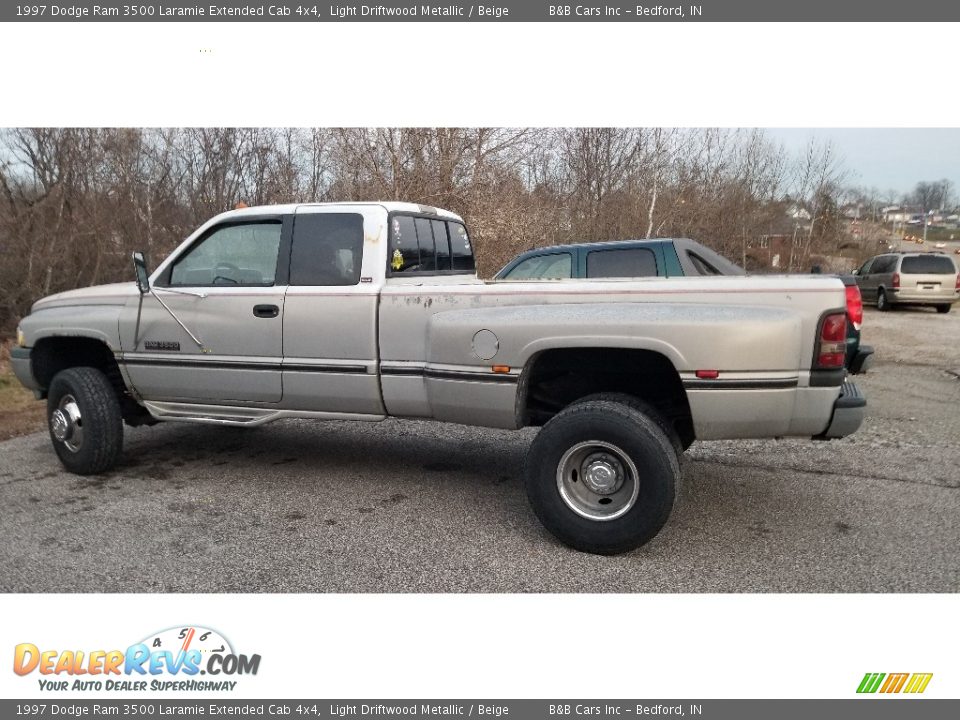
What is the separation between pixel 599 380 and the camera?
411 cm

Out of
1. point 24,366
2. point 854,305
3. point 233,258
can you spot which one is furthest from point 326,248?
point 854,305

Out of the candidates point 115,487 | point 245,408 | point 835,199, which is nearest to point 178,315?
point 245,408

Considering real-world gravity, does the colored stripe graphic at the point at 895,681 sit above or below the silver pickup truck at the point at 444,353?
below

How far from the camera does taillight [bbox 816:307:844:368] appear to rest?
10.9 feet

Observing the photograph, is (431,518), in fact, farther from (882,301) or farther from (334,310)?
(882,301)

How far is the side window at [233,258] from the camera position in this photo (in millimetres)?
4684

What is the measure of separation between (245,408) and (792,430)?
3466 millimetres

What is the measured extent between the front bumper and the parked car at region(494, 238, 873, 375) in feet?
13.2

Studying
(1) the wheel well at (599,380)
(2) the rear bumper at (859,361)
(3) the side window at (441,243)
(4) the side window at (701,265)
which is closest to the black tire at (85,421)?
(3) the side window at (441,243)

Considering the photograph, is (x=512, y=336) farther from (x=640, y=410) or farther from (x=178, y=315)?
(x=178, y=315)

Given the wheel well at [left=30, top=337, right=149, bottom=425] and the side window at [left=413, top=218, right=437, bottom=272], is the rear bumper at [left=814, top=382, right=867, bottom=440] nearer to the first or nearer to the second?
the side window at [left=413, top=218, right=437, bottom=272]

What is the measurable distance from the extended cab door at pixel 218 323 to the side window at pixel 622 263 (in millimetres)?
3769

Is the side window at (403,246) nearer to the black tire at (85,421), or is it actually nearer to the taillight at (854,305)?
the black tire at (85,421)

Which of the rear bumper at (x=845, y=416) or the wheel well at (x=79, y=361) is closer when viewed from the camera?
the rear bumper at (x=845, y=416)
